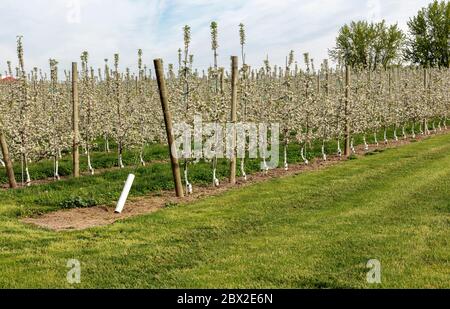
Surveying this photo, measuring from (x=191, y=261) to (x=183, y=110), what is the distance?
6.82 meters

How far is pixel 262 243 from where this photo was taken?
800 cm

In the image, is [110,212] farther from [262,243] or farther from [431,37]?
[431,37]

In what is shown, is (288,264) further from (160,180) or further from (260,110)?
(260,110)

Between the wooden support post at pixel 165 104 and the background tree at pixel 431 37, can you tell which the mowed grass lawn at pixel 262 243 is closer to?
the wooden support post at pixel 165 104

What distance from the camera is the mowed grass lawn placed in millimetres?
6398

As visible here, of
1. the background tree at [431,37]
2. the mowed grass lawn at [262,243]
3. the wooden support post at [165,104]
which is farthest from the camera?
the background tree at [431,37]

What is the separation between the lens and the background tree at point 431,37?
58844mm

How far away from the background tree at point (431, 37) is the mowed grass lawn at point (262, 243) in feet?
176

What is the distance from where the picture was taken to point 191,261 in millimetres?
7203

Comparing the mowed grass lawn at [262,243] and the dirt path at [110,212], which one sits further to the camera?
the dirt path at [110,212]

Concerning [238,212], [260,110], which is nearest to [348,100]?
[260,110]

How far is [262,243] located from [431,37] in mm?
60970

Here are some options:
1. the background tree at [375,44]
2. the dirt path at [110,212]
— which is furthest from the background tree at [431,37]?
the dirt path at [110,212]
